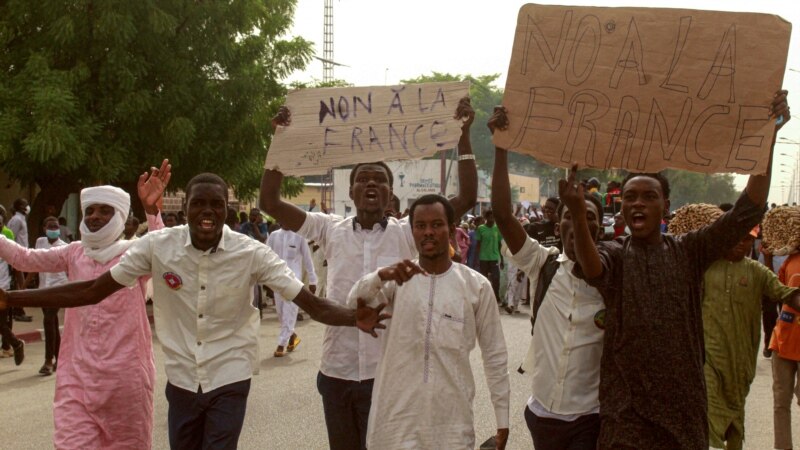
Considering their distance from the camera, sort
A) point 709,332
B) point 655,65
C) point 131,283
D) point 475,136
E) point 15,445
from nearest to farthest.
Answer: point 655,65
point 131,283
point 709,332
point 15,445
point 475,136

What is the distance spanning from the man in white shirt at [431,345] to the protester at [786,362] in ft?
11.6

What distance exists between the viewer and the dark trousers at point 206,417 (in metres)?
4.52

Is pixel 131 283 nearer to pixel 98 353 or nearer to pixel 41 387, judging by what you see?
pixel 98 353

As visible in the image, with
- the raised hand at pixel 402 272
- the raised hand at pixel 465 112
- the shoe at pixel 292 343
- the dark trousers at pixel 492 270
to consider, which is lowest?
the shoe at pixel 292 343

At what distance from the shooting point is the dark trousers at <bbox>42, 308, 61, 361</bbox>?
10.3 meters

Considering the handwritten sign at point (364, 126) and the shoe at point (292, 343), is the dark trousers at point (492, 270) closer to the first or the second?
the shoe at point (292, 343)

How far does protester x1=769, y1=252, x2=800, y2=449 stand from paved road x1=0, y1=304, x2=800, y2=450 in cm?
60

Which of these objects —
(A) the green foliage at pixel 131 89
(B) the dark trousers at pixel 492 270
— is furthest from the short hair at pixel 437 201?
(B) the dark trousers at pixel 492 270

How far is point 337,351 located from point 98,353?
4.70ft

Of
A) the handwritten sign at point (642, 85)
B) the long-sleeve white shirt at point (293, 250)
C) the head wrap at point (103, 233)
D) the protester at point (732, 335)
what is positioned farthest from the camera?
the long-sleeve white shirt at point (293, 250)

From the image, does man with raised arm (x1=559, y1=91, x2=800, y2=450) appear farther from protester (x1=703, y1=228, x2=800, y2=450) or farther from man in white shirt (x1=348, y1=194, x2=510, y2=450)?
protester (x1=703, y1=228, x2=800, y2=450)

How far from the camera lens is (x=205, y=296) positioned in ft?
15.2

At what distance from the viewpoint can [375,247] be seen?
5184mm

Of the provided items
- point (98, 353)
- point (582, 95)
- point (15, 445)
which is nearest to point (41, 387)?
point (15, 445)
